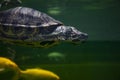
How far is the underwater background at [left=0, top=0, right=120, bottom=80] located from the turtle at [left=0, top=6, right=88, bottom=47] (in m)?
0.32

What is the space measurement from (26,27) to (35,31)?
0.04 meters

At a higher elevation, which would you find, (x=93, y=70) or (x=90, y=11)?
(x=90, y=11)

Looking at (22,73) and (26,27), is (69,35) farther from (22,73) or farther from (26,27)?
(22,73)

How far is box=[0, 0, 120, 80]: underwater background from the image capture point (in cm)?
176

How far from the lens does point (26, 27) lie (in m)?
1.37

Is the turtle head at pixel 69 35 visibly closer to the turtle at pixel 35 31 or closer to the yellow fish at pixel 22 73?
the turtle at pixel 35 31

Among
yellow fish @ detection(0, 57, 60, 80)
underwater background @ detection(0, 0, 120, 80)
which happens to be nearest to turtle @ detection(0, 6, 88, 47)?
yellow fish @ detection(0, 57, 60, 80)

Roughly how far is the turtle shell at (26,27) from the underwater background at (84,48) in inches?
12.5

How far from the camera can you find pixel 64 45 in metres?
1.77

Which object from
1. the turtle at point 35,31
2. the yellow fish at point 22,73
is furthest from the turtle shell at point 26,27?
the yellow fish at point 22,73

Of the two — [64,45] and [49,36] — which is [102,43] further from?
[49,36]

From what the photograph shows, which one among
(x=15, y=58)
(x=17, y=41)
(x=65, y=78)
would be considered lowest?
(x=65, y=78)

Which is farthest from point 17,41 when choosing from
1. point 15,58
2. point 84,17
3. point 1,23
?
point 84,17

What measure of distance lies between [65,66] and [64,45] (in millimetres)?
121
